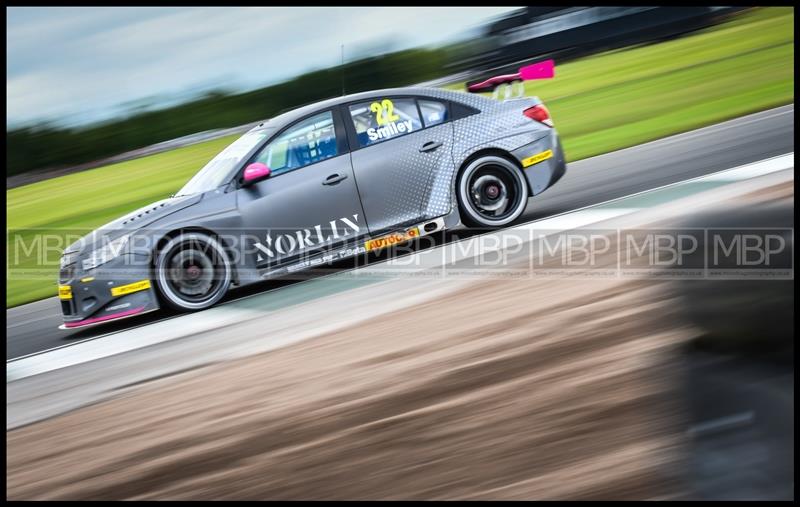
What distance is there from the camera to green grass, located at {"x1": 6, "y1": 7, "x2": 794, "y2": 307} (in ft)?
38.5

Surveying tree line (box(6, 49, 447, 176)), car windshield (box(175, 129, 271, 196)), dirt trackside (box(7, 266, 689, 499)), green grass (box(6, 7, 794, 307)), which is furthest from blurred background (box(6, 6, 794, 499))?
tree line (box(6, 49, 447, 176))

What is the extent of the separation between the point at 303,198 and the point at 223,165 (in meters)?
0.83

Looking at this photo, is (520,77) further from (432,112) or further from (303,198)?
(303,198)

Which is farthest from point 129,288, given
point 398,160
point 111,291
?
point 398,160

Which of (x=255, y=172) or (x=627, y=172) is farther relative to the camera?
(x=627, y=172)

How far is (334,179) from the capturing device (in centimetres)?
→ 637

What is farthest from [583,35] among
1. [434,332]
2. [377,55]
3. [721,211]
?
[721,211]

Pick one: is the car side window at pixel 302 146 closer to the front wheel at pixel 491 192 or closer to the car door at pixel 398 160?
the car door at pixel 398 160

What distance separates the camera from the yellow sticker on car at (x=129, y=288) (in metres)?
5.96

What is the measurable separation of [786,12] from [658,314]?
62.6 feet

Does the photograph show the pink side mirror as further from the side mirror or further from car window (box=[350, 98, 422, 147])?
car window (box=[350, 98, 422, 147])

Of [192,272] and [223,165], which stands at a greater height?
[223,165]

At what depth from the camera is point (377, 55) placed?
55.1ft

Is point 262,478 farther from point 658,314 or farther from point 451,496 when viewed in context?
point 658,314
